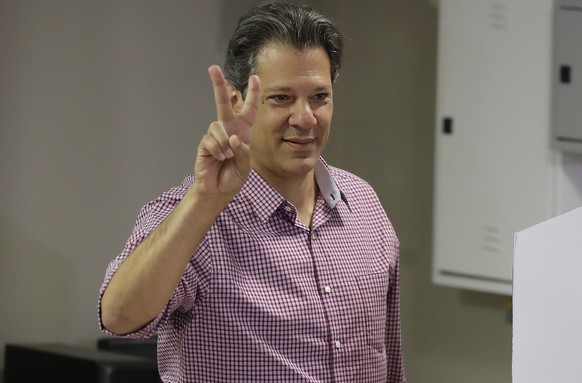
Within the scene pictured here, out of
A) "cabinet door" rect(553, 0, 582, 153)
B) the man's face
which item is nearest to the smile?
the man's face

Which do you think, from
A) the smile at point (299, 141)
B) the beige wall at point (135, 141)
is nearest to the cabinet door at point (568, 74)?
the beige wall at point (135, 141)

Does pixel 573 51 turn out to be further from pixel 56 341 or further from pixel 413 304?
pixel 56 341

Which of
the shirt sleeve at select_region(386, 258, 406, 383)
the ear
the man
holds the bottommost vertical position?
the shirt sleeve at select_region(386, 258, 406, 383)

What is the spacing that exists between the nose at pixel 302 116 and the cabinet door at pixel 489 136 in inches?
57.3

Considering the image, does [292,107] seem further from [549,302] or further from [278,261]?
[549,302]

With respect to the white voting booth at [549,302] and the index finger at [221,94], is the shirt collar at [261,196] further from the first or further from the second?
the white voting booth at [549,302]

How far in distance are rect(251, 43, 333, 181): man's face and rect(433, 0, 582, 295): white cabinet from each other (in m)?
1.38

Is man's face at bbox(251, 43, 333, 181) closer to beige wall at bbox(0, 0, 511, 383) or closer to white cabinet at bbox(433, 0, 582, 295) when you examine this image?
white cabinet at bbox(433, 0, 582, 295)

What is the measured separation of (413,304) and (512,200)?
3.70 feet

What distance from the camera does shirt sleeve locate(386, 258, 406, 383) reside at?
2004 mm

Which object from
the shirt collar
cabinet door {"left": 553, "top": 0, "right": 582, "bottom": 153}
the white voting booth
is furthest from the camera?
cabinet door {"left": 553, "top": 0, "right": 582, "bottom": 153}

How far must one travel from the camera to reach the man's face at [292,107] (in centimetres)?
176

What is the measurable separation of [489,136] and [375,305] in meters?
1.50

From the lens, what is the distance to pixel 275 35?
1.80 metres
